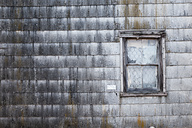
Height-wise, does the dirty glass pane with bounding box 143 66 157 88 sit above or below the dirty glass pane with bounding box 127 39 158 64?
below

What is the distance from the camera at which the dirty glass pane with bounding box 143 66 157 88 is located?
4590 millimetres

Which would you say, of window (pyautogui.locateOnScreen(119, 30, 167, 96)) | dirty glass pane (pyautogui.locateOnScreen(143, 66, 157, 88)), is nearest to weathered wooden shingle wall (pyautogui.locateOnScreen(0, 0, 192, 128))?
window (pyautogui.locateOnScreen(119, 30, 167, 96))

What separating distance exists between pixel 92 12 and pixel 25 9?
1.58 metres

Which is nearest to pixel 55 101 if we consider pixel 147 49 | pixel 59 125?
pixel 59 125

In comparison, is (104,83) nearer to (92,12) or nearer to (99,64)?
(99,64)

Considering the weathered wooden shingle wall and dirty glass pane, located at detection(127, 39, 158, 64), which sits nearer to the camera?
the weathered wooden shingle wall

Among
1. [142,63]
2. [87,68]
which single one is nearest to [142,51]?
[142,63]

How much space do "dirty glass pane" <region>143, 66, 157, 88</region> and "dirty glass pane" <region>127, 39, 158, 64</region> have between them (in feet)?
0.47

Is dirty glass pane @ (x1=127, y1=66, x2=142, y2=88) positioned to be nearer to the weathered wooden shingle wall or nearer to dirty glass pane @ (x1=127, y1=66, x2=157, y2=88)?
dirty glass pane @ (x1=127, y1=66, x2=157, y2=88)

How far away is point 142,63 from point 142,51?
0.28 m

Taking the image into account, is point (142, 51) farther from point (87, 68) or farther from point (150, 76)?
point (87, 68)

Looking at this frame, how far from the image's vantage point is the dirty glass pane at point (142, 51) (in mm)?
4594

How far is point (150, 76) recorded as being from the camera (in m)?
4.59

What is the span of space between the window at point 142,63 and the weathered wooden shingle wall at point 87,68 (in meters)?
0.19
